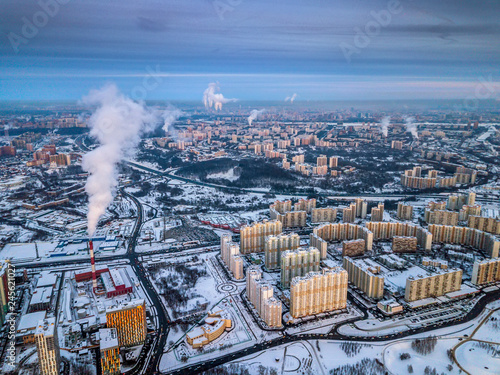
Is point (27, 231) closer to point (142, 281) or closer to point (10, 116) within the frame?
point (142, 281)

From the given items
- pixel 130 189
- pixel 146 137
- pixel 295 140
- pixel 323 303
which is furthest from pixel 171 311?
pixel 146 137

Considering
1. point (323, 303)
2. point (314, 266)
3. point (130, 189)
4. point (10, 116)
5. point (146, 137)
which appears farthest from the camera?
point (10, 116)

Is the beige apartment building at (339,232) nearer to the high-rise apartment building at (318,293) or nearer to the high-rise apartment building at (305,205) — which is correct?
the high-rise apartment building at (305,205)

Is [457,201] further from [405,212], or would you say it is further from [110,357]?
[110,357]

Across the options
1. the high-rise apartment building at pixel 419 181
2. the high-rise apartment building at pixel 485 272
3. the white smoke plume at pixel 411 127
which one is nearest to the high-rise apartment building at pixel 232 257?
the high-rise apartment building at pixel 485 272

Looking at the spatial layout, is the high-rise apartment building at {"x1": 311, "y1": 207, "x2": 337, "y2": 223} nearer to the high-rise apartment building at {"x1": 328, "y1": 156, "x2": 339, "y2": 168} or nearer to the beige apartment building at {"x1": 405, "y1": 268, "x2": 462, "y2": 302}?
the beige apartment building at {"x1": 405, "y1": 268, "x2": 462, "y2": 302}

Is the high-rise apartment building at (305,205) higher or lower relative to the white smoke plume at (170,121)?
lower

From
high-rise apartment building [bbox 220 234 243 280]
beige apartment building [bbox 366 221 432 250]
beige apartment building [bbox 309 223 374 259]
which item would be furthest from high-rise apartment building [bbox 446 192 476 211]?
high-rise apartment building [bbox 220 234 243 280]
